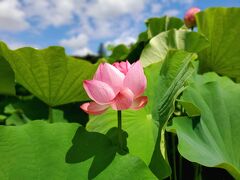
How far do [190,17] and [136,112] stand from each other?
896 millimetres


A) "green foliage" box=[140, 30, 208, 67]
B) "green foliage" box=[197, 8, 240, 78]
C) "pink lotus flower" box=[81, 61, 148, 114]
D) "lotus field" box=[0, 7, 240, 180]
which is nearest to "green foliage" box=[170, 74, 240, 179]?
"lotus field" box=[0, 7, 240, 180]

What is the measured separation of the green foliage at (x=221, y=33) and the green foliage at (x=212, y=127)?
41 centimetres

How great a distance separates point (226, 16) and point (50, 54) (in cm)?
72

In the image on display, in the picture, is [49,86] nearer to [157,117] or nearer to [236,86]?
[157,117]

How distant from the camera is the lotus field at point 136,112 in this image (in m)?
0.82

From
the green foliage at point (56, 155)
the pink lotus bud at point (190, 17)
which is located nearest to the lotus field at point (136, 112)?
the green foliage at point (56, 155)

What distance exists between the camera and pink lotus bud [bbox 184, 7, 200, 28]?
1.89 m

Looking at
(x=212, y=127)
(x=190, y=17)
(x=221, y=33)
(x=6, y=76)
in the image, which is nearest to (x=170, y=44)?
(x=221, y=33)

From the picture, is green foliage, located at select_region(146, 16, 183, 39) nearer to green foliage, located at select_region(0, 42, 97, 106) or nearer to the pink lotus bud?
the pink lotus bud

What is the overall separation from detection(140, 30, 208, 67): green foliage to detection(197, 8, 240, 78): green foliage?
0.43 ft

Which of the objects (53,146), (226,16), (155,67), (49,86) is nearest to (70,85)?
(49,86)

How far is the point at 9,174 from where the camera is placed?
31.2 inches

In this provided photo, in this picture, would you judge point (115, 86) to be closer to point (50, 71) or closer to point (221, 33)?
point (50, 71)

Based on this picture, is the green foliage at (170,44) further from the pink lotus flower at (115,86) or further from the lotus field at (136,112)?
the pink lotus flower at (115,86)
